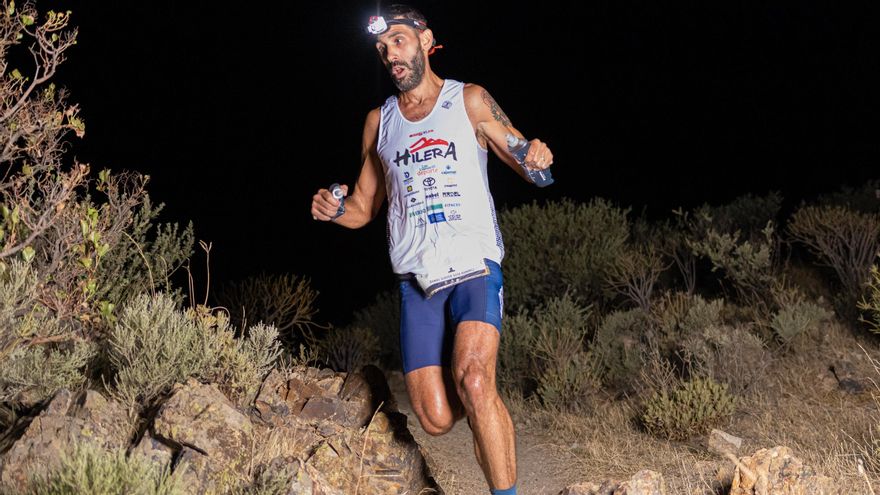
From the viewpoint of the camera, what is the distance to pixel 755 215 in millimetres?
12336

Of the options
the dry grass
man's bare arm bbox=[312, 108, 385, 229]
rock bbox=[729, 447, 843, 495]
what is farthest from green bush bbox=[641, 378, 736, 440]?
man's bare arm bbox=[312, 108, 385, 229]

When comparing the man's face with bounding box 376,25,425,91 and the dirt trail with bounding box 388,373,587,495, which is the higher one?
the man's face with bounding box 376,25,425,91

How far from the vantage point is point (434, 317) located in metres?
5.18

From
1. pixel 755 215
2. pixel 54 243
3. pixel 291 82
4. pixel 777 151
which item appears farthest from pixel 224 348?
pixel 777 151

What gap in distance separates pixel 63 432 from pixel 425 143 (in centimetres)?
216

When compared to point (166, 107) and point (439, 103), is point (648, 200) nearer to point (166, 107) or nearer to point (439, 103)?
point (166, 107)

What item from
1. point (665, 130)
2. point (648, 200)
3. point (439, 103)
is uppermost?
point (439, 103)

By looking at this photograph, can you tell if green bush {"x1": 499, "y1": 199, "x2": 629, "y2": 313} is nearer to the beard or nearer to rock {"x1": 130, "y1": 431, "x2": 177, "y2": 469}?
the beard

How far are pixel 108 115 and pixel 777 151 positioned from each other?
1278 cm

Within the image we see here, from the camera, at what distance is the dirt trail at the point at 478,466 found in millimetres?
6473

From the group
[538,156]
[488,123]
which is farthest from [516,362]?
[538,156]

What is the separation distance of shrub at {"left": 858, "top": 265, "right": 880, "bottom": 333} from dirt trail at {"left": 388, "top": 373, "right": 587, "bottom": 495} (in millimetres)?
2646

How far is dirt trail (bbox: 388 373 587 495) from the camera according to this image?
255 inches

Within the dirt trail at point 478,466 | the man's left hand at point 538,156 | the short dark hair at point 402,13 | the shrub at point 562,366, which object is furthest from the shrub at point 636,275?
the man's left hand at point 538,156
